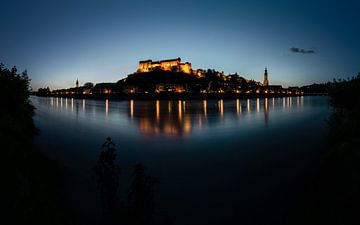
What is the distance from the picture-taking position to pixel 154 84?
154875 millimetres

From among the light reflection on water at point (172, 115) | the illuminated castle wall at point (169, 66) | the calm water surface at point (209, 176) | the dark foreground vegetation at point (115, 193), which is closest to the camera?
the dark foreground vegetation at point (115, 193)

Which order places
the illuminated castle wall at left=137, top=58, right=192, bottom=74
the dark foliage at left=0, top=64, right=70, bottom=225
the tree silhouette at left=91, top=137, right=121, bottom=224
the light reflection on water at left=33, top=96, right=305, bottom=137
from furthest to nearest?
the illuminated castle wall at left=137, top=58, right=192, bottom=74, the light reflection on water at left=33, top=96, right=305, bottom=137, the tree silhouette at left=91, top=137, right=121, bottom=224, the dark foliage at left=0, top=64, right=70, bottom=225

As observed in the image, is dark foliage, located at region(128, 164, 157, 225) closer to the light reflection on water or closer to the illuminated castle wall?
the light reflection on water

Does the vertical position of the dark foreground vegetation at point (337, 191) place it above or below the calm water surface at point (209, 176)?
above

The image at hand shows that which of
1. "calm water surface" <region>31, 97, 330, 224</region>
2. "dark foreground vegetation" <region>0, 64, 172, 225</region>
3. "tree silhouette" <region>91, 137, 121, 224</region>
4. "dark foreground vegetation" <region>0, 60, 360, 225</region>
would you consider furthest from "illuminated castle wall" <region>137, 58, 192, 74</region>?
"tree silhouette" <region>91, 137, 121, 224</region>

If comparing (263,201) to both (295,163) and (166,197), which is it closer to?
(166,197)

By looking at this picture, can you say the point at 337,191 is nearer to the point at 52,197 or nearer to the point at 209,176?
the point at 209,176

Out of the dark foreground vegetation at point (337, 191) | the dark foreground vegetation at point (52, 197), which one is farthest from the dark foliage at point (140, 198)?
the dark foreground vegetation at point (337, 191)

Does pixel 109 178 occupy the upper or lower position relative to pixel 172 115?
upper

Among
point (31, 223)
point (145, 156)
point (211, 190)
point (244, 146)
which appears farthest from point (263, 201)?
point (244, 146)

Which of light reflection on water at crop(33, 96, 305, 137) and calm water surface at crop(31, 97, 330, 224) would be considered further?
light reflection on water at crop(33, 96, 305, 137)

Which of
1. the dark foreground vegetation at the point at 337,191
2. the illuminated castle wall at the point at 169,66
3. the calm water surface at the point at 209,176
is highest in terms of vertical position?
the illuminated castle wall at the point at 169,66

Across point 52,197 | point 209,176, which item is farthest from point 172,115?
point 52,197

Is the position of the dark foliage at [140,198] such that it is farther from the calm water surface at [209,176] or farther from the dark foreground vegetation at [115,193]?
the calm water surface at [209,176]
